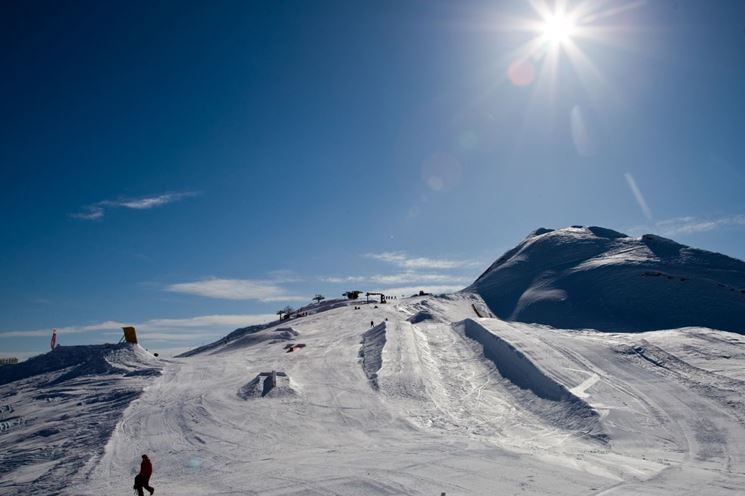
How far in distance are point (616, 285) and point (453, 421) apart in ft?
147

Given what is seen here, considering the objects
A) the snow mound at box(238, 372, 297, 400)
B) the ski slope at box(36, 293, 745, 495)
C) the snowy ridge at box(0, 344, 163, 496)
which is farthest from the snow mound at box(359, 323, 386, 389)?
the snowy ridge at box(0, 344, 163, 496)

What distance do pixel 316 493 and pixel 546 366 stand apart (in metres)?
16.5

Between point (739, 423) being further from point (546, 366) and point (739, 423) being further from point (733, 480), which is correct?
point (546, 366)

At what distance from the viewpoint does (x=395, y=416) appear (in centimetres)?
2017

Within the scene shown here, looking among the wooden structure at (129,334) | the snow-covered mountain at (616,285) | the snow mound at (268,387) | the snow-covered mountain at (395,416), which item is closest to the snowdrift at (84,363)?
the snow-covered mountain at (395,416)

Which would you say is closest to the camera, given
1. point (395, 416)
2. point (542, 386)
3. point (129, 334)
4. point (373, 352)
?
point (395, 416)

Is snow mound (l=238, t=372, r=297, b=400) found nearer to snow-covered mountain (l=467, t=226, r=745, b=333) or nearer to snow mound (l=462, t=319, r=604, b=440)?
snow mound (l=462, t=319, r=604, b=440)

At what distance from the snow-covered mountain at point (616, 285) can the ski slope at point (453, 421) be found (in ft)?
68.0

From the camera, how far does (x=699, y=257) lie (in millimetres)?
61844

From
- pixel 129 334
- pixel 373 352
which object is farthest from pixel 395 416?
pixel 129 334

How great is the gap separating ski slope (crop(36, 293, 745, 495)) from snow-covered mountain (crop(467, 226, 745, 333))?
817 inches

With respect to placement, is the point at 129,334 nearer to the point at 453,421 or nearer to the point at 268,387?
the point at 268,387

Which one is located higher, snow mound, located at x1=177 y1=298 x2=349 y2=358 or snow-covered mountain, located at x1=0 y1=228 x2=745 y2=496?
snow mound, located at x1=177 y1=298 x2=349 y2=358

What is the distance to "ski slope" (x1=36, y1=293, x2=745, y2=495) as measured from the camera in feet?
43.3
